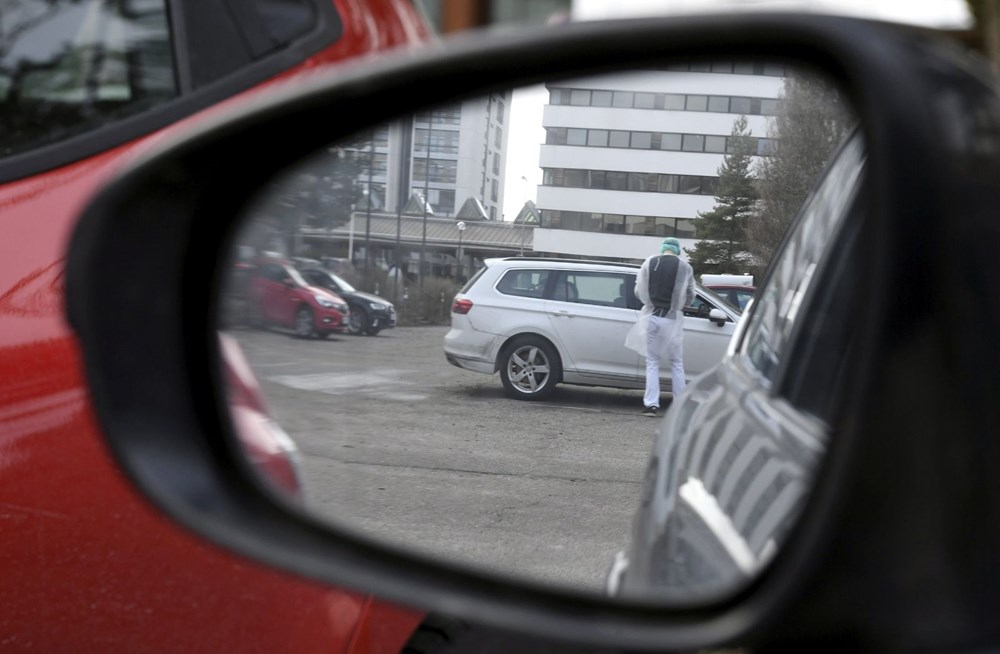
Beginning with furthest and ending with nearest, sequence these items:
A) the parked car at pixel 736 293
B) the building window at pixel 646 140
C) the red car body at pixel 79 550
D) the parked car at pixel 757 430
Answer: the red car body at pixel 79 550
the parked car at pixel 736 293
the building window at pixel 646 140
the parked car at pixel 757 430

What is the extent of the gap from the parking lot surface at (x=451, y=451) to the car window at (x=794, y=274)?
177 mm

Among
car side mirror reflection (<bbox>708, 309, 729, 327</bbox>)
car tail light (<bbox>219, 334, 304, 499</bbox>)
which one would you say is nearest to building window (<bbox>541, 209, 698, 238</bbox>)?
car side mirror reflection (<bbox>708, 309, 729, 327</bbox>)

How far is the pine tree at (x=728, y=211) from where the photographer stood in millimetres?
1049

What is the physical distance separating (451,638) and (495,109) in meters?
1.14

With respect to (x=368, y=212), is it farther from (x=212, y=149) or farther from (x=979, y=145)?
(x=979, y=145)

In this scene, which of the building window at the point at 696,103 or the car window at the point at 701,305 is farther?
the car window at the point at 701,305

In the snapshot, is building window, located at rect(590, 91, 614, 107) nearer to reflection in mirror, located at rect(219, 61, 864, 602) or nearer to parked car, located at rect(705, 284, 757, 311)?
reflection in mirror, located at rect(219, 61, 864, 602)

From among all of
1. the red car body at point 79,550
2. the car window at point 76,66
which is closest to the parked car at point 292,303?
the red car body at point 79,550

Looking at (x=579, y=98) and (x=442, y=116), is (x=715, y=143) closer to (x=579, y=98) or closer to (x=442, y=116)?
(x=579, y=98)

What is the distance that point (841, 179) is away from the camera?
110cm

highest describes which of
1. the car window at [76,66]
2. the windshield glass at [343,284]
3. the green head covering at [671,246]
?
the car window at [76,66]

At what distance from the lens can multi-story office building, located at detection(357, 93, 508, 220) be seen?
1.05 m

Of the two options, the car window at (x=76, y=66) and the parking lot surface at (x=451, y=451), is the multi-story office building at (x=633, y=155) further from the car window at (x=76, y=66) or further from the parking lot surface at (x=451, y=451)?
the car window at (x=76, y=66)

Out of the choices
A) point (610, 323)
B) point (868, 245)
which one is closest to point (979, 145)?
point (868, 245)
